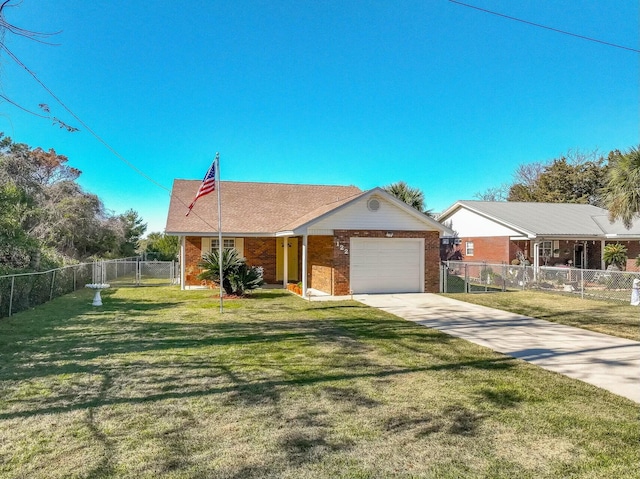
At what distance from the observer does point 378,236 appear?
15117 millimetres

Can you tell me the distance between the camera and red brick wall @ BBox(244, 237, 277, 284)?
18500mm

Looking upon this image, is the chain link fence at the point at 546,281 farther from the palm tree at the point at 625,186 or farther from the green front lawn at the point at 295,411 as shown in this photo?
the green front lawn at the point at 295,411

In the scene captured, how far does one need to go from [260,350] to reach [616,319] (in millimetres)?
9353

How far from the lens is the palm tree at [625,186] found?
10898mm

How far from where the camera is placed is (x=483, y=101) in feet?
61.2

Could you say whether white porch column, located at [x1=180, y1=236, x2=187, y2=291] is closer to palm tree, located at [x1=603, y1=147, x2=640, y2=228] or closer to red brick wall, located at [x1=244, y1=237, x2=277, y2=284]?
red brick wall, located at [x1=244, y1=237, x2=277, y2=284]

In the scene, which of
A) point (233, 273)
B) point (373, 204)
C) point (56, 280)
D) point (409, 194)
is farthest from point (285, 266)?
point (409, 194)

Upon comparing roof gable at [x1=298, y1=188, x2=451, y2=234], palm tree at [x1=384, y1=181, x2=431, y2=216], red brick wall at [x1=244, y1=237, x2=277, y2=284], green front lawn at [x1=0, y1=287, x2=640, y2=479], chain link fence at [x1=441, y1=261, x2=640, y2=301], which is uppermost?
palm tree at [x1=384, y1=181, x2=431, y2=216]

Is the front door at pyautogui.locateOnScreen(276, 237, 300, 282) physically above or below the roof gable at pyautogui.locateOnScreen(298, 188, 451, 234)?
below

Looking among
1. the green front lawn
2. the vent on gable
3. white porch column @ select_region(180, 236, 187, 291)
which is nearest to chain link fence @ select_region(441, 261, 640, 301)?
the vent on gable

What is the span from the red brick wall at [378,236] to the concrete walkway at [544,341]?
7.37 ft

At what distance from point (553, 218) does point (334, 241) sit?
16.3m

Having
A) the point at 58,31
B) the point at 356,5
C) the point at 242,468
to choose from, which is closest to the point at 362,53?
the point at 356,5

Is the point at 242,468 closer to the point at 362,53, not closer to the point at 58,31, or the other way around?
the point at 58,31
